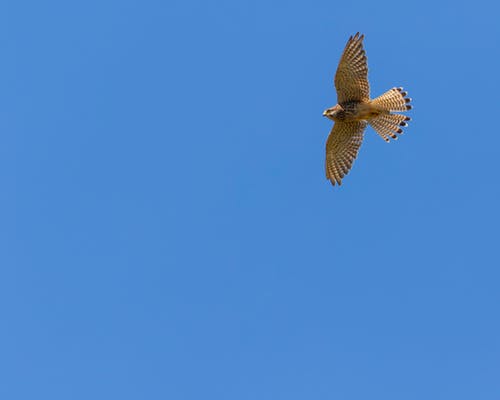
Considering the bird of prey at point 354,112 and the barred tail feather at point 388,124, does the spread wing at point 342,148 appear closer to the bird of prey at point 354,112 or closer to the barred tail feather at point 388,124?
the bird of prey at point 354,112

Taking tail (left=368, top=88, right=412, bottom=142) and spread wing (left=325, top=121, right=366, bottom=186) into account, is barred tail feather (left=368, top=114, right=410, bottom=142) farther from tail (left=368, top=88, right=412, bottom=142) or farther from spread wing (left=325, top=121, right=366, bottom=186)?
spread wing (left=325, top=121, right=366, bottom=186)

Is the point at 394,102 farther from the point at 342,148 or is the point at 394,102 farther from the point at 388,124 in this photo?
the point at 342,148

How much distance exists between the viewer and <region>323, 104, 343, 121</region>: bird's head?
83.4ft

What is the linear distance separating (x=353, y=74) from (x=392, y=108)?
130cm

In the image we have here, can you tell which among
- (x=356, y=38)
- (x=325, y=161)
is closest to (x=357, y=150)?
(x=325, y=161)

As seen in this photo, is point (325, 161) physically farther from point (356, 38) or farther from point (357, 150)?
point (356, 38)

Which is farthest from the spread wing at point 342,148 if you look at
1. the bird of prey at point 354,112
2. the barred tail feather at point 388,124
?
the barred tail feather at point 388,124

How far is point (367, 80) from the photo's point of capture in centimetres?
2489

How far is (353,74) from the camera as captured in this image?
81.3 ft

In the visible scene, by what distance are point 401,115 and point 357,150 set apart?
162cm

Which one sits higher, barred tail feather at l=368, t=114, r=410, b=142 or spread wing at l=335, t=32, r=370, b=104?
spread wing at l=335, t=32, r=370, b=104

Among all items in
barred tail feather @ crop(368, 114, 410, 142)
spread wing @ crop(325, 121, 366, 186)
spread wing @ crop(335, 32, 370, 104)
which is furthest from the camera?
spread wing @ crop(325, 121, 366, 186)

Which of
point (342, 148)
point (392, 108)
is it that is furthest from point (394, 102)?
point (342, 148)

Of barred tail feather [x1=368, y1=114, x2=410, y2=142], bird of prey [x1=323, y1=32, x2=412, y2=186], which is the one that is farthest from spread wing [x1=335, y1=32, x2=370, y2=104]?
barred tail feather [x1=368, y1=114, x2=410, y2=142]
